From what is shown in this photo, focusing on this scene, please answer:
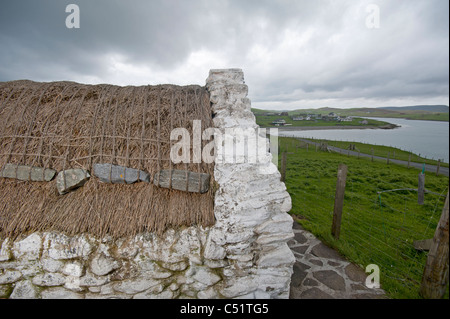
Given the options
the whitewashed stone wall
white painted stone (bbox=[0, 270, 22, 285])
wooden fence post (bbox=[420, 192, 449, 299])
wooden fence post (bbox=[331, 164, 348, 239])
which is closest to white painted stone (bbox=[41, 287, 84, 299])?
the whitewashed stone wall

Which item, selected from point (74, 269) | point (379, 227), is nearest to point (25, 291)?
point (74, 269)

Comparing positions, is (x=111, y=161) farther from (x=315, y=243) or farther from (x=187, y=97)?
(x=315, y=243)

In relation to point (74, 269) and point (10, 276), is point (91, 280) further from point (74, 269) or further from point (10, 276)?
point (10, 276)

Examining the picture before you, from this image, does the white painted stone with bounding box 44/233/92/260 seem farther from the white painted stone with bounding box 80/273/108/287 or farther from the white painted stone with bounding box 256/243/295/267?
the white painted stone with bounding box 256/243/295/267

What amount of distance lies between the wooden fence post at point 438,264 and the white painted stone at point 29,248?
16.7ft

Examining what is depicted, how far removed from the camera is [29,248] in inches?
120

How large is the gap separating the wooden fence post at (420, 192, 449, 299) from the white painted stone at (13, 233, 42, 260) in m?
5.08

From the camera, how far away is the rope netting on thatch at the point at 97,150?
10.3 ft

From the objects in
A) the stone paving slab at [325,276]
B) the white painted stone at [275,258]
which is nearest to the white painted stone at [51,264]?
the white painted stone at [275,258]

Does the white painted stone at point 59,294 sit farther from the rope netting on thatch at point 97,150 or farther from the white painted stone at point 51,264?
the rope netting on thatch at point 97,150

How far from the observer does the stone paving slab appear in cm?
347

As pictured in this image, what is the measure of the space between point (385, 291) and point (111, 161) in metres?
4.82
